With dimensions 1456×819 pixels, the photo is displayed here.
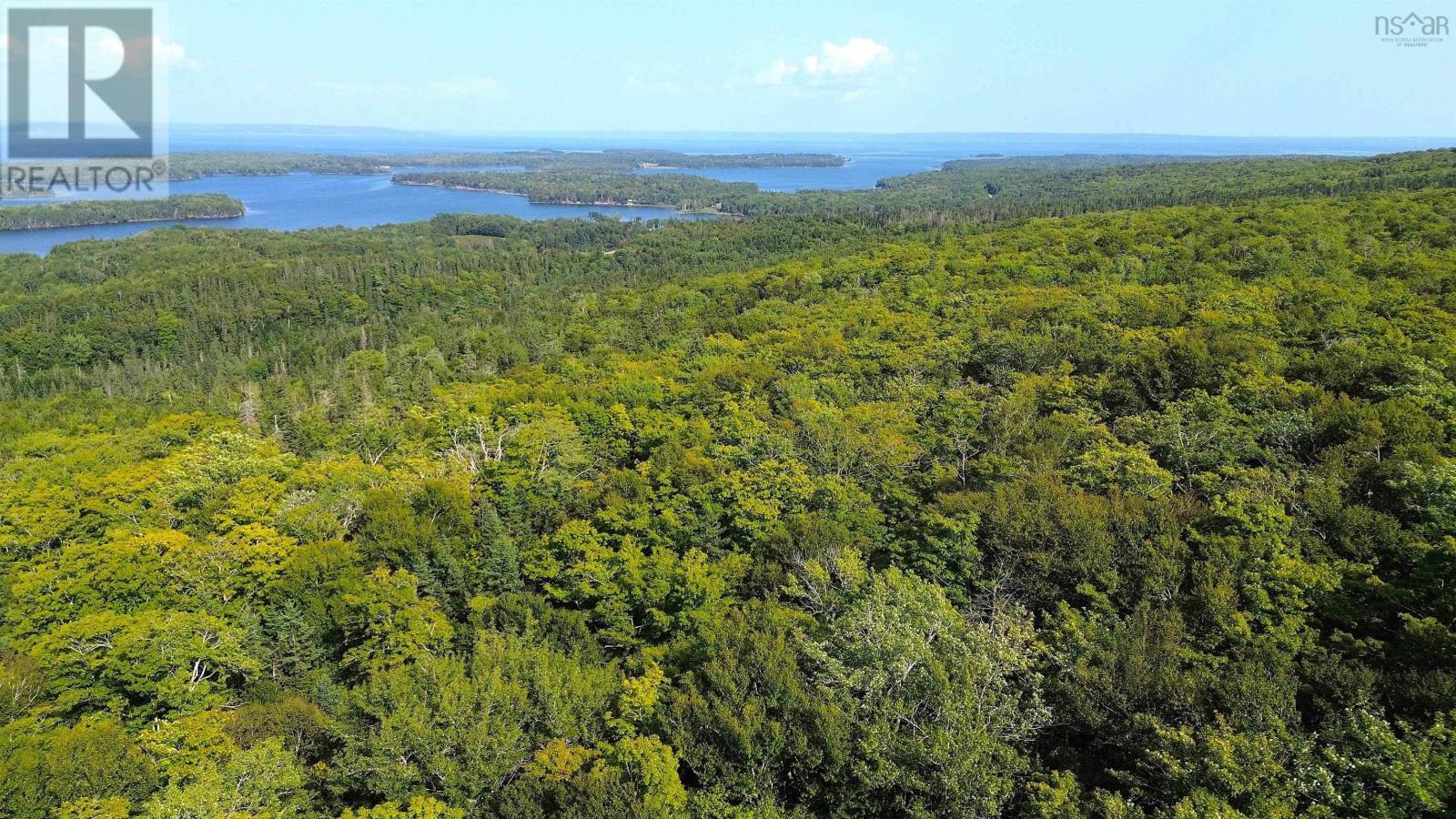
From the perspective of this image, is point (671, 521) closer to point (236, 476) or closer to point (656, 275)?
point (236, 476)

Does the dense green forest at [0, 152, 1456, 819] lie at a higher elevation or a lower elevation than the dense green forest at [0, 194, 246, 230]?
lower

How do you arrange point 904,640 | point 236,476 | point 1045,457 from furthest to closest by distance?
point 236,476 < point 1045,457 < point 904,640

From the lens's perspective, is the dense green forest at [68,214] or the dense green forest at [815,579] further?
the dense green forest at [68,214]

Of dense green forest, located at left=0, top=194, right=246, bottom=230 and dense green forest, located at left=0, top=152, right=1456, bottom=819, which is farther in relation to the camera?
dense green forest, located at left=0, top=194, right=246, bottom=230

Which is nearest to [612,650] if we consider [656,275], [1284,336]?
[1284,336]

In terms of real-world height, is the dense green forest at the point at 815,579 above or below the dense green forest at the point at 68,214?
below

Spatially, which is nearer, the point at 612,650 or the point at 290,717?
the point at 290,717

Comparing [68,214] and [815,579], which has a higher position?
[68,214]

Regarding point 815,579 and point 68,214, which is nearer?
point 815,579
